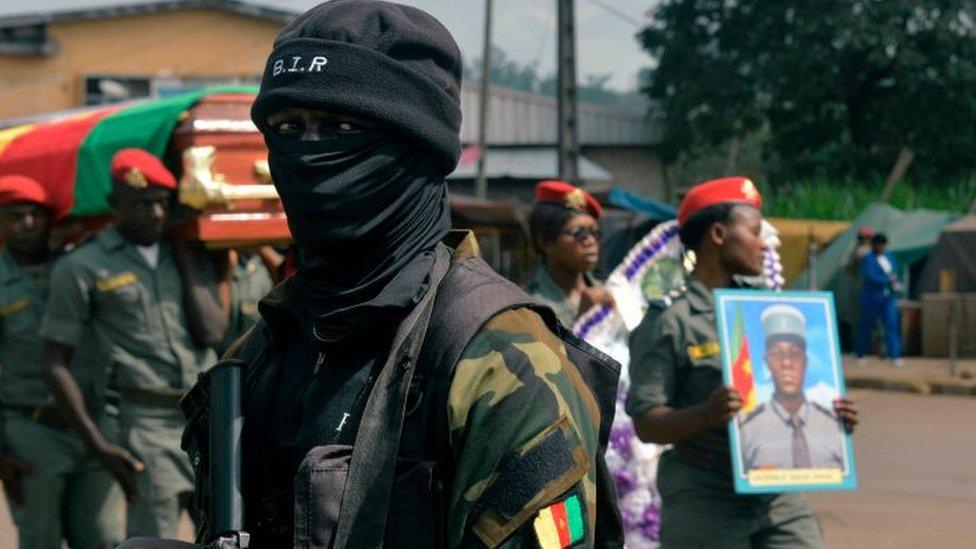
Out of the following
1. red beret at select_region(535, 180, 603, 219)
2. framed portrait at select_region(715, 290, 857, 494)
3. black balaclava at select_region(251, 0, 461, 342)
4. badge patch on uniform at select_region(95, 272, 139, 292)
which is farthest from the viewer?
red beret at select_region(535, 180, 603, 219)

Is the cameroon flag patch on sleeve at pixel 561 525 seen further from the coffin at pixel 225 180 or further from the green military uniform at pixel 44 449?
the green military uniform at pixel 44 449

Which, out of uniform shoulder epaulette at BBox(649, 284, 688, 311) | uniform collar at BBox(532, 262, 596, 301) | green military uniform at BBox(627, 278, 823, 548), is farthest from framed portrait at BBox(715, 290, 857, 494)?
uniform collar at BBox(532, 262, 596, 301)

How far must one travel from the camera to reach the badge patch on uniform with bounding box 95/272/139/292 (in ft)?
20.7

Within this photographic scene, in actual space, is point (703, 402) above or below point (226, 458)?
below

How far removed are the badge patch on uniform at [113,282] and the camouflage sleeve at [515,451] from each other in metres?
4.26

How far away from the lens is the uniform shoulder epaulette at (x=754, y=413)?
5.03 meters

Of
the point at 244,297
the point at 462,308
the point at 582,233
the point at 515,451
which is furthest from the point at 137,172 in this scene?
the point at 515,451

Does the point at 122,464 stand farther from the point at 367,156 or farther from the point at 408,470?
the point at 408,470

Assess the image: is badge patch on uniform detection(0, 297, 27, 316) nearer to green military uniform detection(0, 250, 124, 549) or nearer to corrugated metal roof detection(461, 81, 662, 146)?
green military uniform detection(0, 250, 124, 549)

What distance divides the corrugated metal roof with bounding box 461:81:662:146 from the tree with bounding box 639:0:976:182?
63.0 inches

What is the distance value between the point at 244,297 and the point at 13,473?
1180 millimetres

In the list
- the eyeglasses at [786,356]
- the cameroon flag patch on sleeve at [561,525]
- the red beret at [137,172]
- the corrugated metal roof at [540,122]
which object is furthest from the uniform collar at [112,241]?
the corrugated metal roof at [540,122]

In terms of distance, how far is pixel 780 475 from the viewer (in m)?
5.00

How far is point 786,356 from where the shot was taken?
5.21 meters
